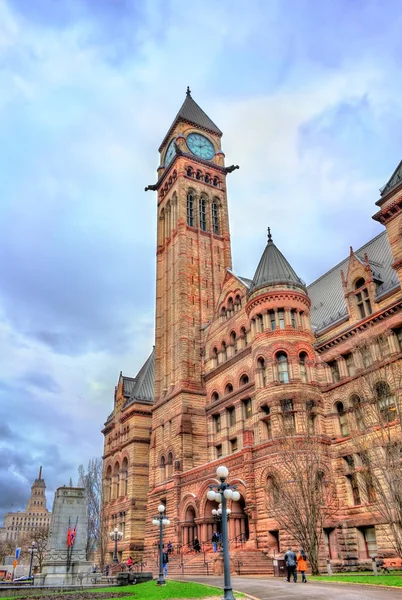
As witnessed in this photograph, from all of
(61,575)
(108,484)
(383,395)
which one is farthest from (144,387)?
(383,395)

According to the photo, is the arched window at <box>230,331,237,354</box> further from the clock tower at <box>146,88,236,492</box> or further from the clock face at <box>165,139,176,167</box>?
the clock face at <box>165,139,176,167</box>

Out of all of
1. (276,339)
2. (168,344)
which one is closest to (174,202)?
(168,344)

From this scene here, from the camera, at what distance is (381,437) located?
24.3 m

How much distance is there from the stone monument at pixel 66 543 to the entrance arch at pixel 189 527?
52.9 feet

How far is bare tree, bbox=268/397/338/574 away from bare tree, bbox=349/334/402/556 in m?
2.42

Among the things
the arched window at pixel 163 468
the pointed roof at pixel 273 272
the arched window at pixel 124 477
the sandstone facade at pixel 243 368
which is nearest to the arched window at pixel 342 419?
the sandstone facade at pixel 243 368

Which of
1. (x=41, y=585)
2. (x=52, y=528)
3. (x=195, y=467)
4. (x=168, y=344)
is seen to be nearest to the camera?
(x=41, y=585)

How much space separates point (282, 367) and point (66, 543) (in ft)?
60.7

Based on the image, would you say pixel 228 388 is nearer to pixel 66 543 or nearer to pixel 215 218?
pixel 66 543

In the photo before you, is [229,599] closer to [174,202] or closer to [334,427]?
[334,427]

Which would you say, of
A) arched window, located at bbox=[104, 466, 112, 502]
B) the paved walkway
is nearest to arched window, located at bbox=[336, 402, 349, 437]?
the paved walkway

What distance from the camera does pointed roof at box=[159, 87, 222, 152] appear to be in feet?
227

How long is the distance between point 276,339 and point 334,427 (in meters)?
7.30

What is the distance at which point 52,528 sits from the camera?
26.4 meters
